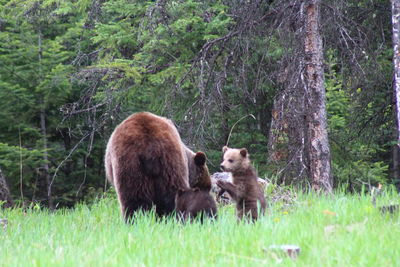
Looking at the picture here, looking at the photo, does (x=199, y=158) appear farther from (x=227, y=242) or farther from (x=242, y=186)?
(x=227, y=242)

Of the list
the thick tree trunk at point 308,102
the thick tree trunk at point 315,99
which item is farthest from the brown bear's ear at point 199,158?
the thick tree trunk at point 315,99

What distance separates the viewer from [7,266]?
443 centimetres

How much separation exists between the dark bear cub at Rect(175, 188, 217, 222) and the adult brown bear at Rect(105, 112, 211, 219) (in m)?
0.13

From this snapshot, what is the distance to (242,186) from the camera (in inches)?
259

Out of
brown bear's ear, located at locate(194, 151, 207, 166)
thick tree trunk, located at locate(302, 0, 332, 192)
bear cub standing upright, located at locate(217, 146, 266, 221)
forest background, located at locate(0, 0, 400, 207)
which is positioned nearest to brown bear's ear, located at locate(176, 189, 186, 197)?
bear cub standing upright, located at locate(217, 146, 266, 221)

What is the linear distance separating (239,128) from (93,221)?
29.0 ft

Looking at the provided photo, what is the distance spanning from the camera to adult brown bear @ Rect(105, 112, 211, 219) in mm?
6445

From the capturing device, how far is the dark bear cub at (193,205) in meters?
6.32

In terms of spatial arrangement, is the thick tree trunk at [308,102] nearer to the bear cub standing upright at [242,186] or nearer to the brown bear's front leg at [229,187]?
the bear cub standing upright at [242,186]

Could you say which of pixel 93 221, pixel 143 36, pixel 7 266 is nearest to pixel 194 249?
pixel 7 266

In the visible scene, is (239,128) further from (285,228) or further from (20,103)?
(285,228)

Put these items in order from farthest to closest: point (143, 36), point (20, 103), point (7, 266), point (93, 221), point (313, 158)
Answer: point (20, 103), point (143, 36), point (313, 158), point (93, 221), point (7, 266)

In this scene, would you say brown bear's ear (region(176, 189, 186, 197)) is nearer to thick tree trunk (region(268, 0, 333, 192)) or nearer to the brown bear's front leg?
the brown bear's front leg

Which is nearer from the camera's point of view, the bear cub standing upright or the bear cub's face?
the bear cub standing upright
